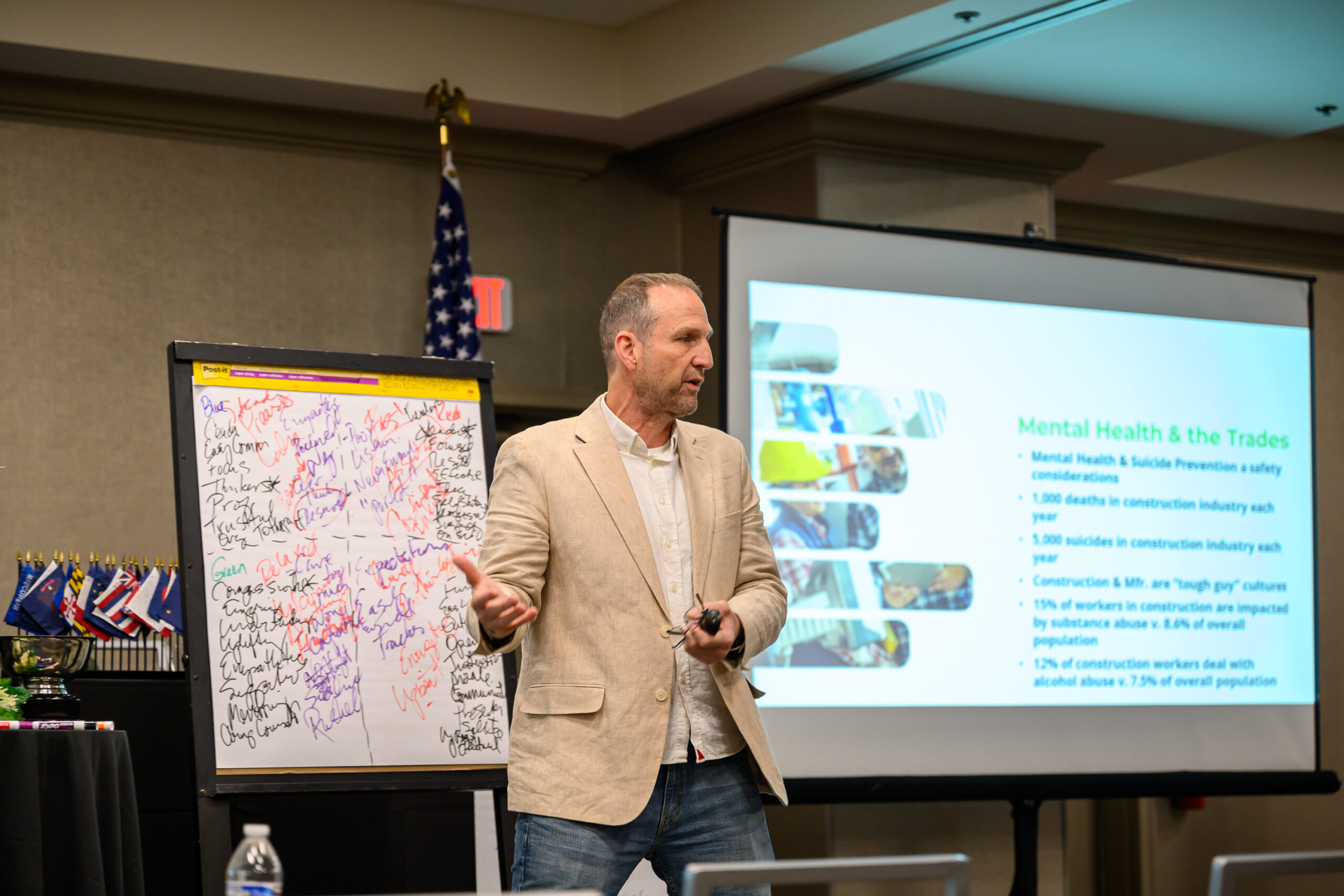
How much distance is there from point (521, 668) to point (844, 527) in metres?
1.97

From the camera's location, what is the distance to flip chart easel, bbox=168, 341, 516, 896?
2.99 m

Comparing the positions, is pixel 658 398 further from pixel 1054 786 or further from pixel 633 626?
pixel 1054 786

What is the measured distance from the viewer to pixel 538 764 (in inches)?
88.2

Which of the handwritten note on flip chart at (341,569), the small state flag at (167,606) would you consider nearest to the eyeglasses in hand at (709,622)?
the handwritten note on flip chart at (341,569)

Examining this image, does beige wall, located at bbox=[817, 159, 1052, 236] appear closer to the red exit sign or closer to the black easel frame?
the black easel frame

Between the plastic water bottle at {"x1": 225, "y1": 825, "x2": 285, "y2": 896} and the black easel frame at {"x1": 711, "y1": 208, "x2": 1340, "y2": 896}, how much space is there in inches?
94.2

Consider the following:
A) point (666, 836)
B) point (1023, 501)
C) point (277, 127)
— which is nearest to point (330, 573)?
point (666, 836)

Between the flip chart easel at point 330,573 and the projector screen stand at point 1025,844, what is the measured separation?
5.85ft

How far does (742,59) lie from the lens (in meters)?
4.82

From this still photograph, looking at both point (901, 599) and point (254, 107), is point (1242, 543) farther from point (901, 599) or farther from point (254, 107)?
point (254, 107)

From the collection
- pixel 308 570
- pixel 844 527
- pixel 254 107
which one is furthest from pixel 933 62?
pixel 308 570

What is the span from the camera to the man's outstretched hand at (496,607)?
2.04m

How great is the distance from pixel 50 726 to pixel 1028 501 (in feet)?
9.32

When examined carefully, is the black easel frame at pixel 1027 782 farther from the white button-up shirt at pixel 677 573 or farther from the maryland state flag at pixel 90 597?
the maryland state flag at pixel 90 597
